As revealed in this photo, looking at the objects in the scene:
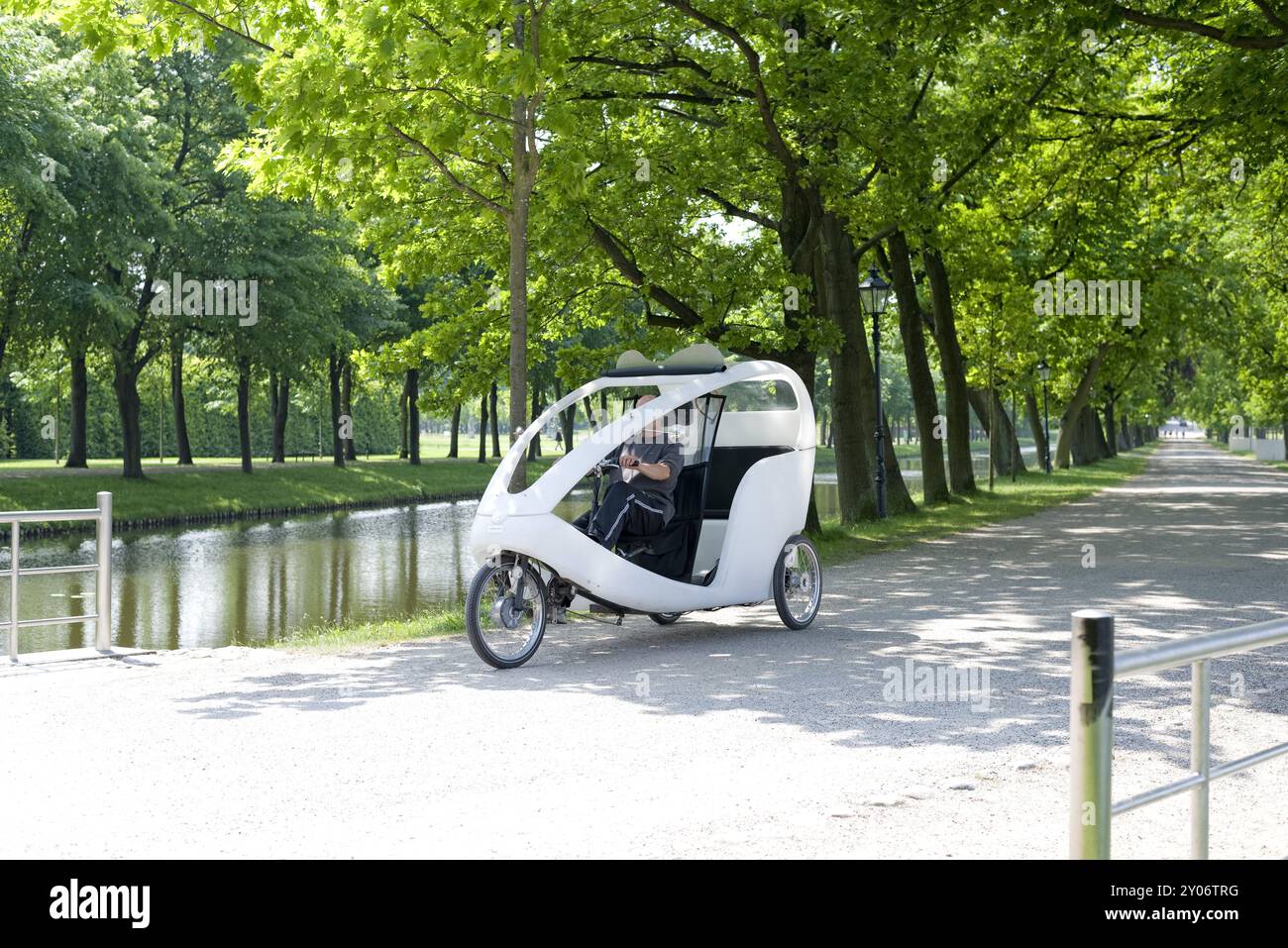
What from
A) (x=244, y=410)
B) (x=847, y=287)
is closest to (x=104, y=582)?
(x=847, y=287)

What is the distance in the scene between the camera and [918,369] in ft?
92.5

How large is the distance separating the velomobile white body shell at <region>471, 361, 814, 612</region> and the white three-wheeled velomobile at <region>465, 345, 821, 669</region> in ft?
0.04

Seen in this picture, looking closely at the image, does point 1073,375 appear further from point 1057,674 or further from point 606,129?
point 1057,674

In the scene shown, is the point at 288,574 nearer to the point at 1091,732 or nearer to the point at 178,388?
the point at 1091,732

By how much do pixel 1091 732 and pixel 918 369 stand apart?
1012 inches

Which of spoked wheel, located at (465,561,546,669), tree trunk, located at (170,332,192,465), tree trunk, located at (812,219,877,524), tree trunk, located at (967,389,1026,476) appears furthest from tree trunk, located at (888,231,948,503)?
tree trunk, located at (170,332,192,465)

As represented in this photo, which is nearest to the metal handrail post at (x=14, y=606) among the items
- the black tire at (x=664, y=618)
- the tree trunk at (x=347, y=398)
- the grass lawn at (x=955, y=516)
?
the black tire at (x=664, y=618)

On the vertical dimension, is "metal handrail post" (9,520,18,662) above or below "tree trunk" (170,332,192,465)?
below

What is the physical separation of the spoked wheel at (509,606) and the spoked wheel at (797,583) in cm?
216

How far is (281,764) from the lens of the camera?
254 inches

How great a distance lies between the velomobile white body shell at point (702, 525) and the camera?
9359 millimetres

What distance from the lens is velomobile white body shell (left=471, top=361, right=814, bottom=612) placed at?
30.7 ft

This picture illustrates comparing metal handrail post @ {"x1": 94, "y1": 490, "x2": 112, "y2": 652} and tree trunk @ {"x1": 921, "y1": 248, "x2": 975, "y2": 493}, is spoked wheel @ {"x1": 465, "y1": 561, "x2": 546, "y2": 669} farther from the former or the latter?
tree trunk @ {"x1": 921, "y1": 248, "x2": 975, "y2": 493}

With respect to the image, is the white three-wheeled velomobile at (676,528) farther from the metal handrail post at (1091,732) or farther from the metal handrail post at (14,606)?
the metal handrail post at (1091,732)
